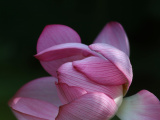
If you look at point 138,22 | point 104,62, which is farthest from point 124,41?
point 138,22

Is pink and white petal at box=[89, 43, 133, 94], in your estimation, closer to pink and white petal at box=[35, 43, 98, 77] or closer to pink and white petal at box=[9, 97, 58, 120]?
pink and white petal at box=[35, 43, 98, 77]

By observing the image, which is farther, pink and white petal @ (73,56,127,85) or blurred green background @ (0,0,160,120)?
blurred green background @ (0,0,160,120)

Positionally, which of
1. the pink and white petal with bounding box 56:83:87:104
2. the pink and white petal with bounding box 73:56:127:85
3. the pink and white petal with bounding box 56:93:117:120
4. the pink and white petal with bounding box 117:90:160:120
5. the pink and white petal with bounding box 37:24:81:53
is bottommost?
the pink and white petal with bounding box 117:90:160:120

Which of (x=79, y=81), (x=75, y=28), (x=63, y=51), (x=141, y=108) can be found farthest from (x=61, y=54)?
(x=75, y=28)

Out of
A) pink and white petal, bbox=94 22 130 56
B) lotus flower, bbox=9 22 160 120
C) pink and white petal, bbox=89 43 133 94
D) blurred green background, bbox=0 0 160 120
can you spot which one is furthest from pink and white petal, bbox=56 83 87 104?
blurred green background, bbox=0 0 160 120

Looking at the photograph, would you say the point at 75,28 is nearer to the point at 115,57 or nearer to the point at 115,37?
the point at 115,37

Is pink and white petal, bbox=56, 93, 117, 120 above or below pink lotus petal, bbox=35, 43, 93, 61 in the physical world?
below

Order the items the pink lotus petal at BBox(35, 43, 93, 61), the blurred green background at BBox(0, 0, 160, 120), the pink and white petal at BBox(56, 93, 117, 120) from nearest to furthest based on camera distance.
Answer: the pink and white petal at BBox(56, 93, 117, 120) → the pink lotus petal at BBox(35, 43, 93, 61) → the blurred green background at BBox(0, 0, 160, 120)

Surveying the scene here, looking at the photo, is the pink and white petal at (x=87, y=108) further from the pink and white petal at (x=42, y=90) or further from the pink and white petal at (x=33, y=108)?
the pink and white petal at (x=42, y=90)
